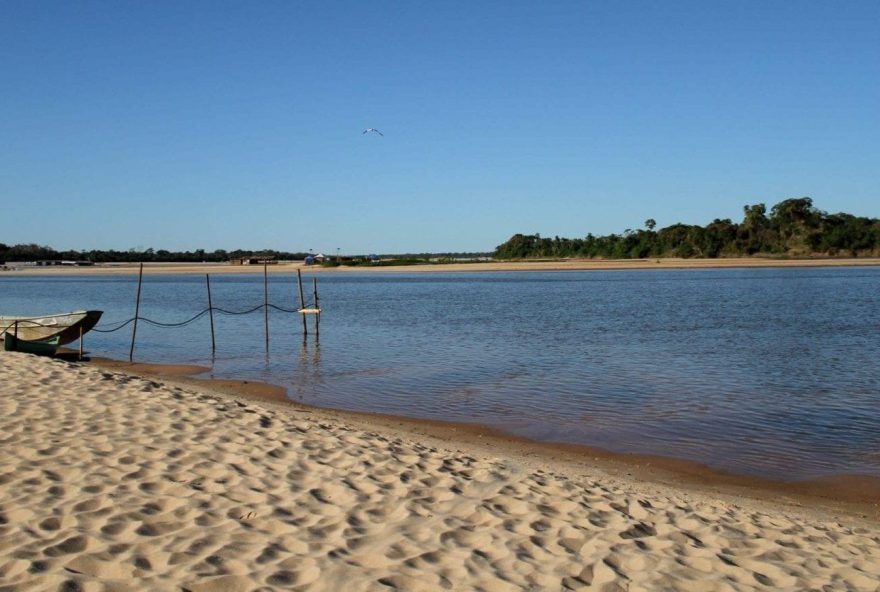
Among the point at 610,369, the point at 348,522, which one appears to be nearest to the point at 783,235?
the point at 610,369

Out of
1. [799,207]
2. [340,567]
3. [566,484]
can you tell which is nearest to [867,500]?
[566,484]

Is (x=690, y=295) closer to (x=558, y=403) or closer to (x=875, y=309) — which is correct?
(x=875, y=309)

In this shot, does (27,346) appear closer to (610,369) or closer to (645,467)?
(610,369)

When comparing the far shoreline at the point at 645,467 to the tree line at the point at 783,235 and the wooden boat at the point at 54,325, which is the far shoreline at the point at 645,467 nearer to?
the wooden boat at the point at 54,325

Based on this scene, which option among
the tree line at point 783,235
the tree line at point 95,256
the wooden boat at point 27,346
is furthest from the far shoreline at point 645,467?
the tree line at point 95,256

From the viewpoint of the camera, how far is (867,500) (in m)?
8.08

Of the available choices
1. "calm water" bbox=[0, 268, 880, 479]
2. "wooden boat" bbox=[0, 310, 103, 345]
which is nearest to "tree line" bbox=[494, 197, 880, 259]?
"calm water" bbox=[0, 268, 880, 479]

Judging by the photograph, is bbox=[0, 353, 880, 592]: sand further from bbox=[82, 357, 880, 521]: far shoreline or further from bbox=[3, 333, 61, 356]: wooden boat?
bbox=[3, 333, 61, 356]: wooden boat

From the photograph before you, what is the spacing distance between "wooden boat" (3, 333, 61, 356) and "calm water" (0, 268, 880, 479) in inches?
99.9

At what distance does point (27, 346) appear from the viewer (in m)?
18.4

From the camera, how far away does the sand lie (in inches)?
178

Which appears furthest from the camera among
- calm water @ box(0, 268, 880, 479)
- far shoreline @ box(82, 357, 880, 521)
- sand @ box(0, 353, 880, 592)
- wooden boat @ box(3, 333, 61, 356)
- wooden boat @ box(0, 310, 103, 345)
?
wooden boat @ box(0, 310, 103, 345)

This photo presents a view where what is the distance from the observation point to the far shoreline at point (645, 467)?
8086 millimetres

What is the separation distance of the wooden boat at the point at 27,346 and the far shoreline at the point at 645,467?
8.68m
